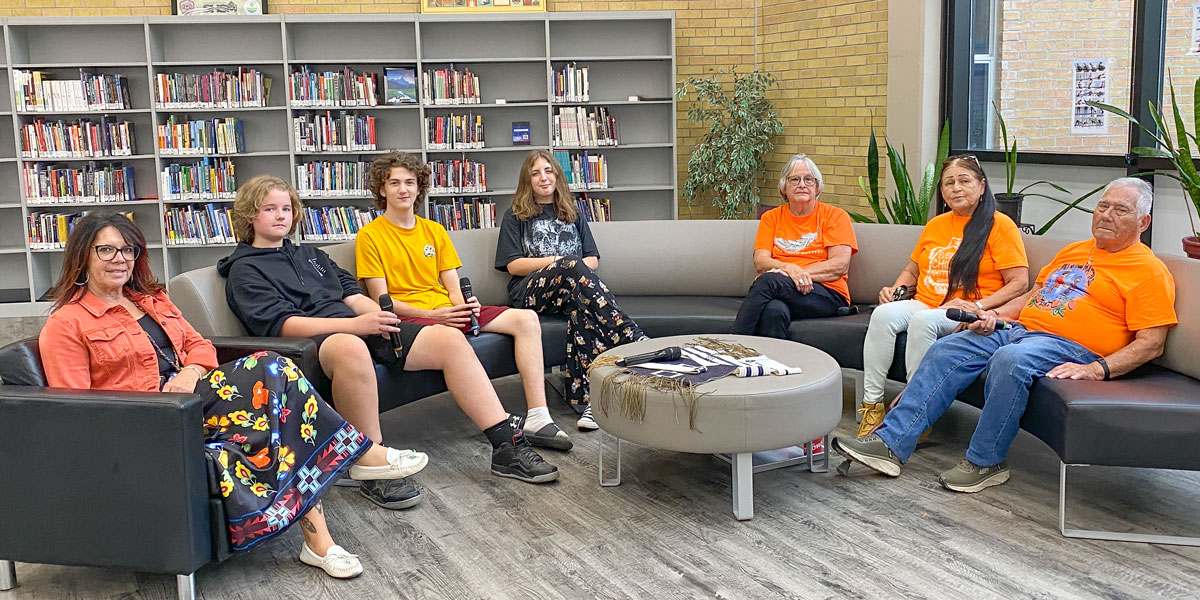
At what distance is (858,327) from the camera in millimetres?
4258

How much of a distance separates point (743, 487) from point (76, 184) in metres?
5.81

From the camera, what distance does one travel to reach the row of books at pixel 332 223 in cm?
A: 731

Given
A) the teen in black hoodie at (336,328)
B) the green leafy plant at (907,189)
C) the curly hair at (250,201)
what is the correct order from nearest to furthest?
the teen in black hoodie at (336,328), the curly hair at (250,201), the green leafy plant at (907,189)

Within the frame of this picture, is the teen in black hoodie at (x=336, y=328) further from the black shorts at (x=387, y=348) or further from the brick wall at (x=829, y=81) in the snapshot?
the brick wall at (x=829, y=81)

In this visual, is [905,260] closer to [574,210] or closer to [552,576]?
[574,210]

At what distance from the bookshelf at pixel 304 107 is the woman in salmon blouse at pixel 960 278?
3855 mm

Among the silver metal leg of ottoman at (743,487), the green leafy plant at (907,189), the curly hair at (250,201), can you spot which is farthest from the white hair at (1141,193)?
the curly hair at (250,201)

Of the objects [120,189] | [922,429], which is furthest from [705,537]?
[120,189]

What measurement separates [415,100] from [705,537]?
4.99 metres

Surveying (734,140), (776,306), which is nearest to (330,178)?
(734,140)

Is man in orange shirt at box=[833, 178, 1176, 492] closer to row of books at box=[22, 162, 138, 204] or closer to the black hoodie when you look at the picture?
the black hoodie

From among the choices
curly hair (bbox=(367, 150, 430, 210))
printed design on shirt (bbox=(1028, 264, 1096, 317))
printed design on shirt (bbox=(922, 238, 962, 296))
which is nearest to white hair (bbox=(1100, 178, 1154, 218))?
printed design on shirt (bbox=(1028, 264, 1096, 317))

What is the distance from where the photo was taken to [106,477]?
104 inches

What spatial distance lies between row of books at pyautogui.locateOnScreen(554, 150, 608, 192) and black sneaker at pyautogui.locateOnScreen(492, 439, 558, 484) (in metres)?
4.15
